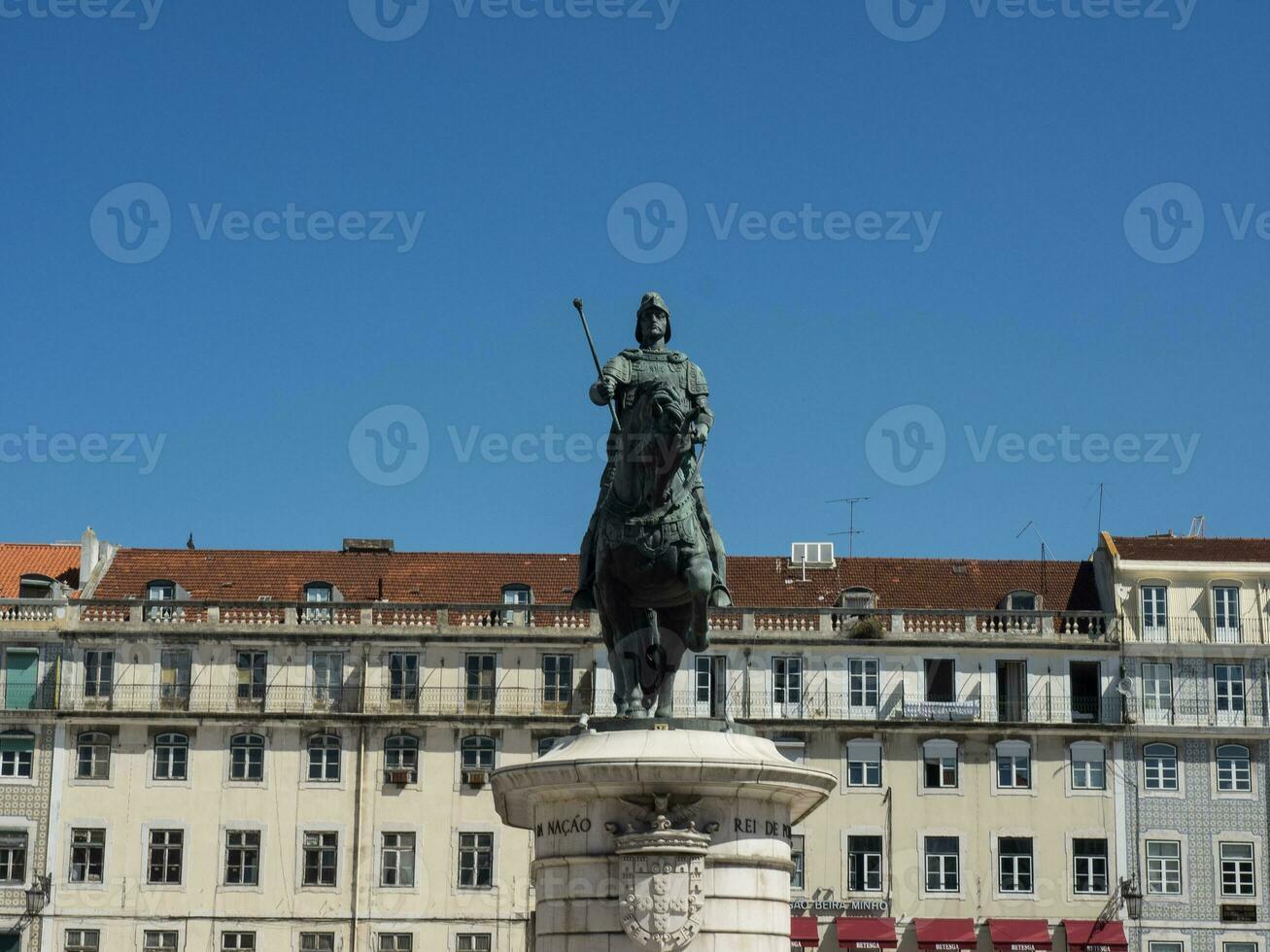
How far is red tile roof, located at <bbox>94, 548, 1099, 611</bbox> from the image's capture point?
74062 mm

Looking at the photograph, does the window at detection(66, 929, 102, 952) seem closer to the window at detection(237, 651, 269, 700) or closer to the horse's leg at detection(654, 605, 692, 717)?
the window at detection(237, 651, 269, 700)

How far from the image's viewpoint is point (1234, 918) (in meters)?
69.6

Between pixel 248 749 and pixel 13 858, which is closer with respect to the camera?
pixel 13 858

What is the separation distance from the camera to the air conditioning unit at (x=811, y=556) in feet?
250

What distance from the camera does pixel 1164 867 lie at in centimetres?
7025

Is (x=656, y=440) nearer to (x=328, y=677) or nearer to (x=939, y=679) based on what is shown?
(x=328, y=677)

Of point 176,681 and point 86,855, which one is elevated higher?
point 176,681

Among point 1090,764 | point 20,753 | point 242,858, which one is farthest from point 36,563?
point 1090,764

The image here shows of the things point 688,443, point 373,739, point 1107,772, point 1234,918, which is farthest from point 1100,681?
point 688,443

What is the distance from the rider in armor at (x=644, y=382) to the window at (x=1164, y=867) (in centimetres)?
4958

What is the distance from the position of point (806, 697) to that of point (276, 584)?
1769 centimetres

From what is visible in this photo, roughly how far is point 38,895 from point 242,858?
614 cm

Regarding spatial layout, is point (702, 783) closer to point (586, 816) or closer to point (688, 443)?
point (586, 816)

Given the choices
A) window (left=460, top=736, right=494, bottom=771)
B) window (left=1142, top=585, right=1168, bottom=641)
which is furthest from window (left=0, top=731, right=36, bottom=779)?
window (left=1142, top=585, right=1168, bottom=641)
